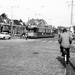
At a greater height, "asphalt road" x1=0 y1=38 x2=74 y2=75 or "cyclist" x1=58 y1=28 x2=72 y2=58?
"cyclist" x1=58 y1=28 x2=72 y2=58

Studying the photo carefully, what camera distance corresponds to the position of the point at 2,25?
81.2 meters

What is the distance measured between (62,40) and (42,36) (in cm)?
4199

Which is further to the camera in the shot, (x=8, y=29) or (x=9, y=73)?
(x=8, y=29)

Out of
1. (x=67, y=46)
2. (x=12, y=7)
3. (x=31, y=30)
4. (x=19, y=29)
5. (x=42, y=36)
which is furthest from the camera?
(x=19, y=29)

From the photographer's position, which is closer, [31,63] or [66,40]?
[66,40]

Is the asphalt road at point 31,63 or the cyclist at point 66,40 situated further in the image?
the cyclist at point 66,40

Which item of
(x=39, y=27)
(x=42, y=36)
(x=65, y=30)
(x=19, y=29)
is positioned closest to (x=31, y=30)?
(x=39, y=27)

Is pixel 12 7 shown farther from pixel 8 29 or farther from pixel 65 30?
pixel 65 30

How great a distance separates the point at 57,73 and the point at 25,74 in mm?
1171

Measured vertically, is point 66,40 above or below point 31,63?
above

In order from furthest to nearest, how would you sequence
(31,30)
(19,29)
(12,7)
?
1. (19,29)
2. (12,7)
3. (31,30)

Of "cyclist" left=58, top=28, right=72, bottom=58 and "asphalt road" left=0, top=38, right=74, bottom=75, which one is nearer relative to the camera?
"asphalt road" left=0, top=38, right=74, bottom=75

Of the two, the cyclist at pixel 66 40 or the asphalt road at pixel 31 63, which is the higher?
the cyclist at pixel 66 40

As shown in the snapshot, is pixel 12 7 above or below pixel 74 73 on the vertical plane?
above
